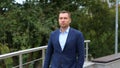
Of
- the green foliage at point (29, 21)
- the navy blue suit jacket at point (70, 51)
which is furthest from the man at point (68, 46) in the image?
the green foliage at point (29, 21)

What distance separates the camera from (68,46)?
3.97 meters

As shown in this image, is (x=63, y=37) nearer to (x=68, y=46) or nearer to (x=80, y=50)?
(x=68, y=46)

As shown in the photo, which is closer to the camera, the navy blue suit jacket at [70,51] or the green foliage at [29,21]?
the navy blue suit jacket at [70,51]

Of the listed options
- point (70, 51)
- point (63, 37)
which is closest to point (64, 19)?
point (63, 37)

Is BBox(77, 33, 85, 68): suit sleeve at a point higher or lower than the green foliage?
higher

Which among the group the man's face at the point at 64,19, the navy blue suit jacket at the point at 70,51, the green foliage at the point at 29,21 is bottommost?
the green foliage at the point at 29,21

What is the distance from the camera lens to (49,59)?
419cm

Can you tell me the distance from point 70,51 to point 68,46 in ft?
0.23

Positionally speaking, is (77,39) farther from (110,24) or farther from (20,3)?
(110,24)

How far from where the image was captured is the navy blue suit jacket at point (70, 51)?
3.98m

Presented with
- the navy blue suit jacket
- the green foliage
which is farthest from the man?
the green foliage

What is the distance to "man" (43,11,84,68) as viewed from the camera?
3977 millimetres

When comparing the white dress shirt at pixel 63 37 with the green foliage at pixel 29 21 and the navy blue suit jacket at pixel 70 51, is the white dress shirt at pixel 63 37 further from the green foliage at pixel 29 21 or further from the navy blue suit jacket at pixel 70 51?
the green foliage at pixel 29 21

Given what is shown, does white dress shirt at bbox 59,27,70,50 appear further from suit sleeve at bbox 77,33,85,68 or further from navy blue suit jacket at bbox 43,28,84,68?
suit sleeve at bbox 77,33,85,68
